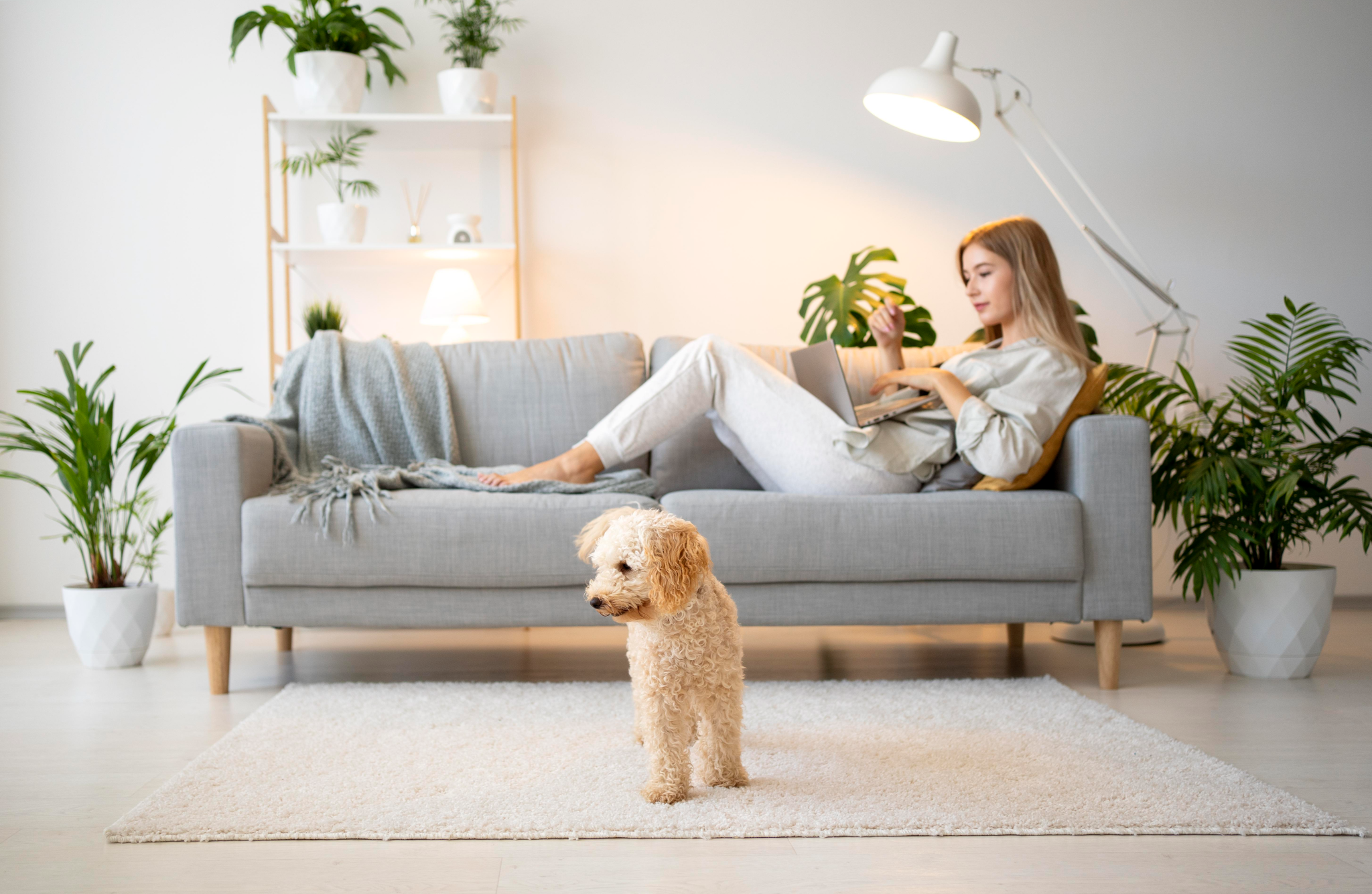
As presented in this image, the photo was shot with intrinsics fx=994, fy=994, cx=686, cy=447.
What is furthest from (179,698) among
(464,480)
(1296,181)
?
(1296,181)

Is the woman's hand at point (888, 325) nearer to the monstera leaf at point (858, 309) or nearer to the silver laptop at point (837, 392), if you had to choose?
the silver laptop at point (837, 392)

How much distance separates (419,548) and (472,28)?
2055mm

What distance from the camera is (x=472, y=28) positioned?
3.33 m

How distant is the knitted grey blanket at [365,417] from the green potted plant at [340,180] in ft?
2.59

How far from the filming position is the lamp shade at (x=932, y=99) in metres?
2.51

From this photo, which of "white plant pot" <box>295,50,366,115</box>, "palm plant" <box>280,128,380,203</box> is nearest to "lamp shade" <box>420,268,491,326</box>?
"palm plant" <box>280,128,380,203</box>

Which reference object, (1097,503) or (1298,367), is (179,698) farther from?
(1298,367)

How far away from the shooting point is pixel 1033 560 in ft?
6.84

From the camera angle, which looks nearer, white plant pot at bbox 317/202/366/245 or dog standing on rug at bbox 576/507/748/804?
dog standing on rug at bbox 576/507/748/804

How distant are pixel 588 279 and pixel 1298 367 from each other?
2191 millimetres

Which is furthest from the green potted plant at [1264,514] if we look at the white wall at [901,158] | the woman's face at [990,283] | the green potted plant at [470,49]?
the green potted plant at [470,49]

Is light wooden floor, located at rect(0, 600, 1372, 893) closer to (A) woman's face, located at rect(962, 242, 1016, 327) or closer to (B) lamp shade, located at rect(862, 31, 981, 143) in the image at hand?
(A) woman's face, located at rect(962, 242, 1016, 327)

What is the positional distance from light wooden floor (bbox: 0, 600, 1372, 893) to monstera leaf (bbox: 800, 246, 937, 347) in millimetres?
896

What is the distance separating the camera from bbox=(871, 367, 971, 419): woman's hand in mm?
2217
